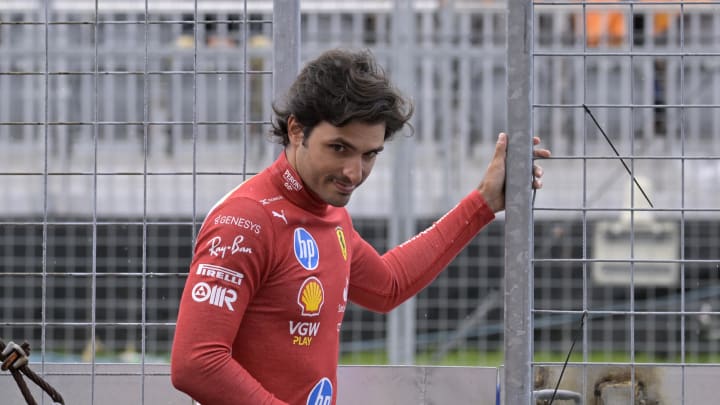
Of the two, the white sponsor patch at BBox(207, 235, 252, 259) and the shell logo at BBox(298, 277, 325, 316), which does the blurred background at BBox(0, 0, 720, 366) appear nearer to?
the shell logo at BBox(298, 277, 325, 316)

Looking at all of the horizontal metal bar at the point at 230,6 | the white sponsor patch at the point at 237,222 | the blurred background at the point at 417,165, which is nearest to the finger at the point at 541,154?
the white sponsor patch at the point at 237,222

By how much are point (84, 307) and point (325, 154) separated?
18.2 feet

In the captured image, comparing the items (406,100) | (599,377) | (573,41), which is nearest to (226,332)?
(406,100)

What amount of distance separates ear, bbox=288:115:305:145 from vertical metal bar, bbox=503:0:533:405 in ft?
1.67

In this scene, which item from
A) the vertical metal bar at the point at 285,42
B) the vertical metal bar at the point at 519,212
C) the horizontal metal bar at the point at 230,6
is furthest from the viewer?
the horizontal metal bar at the point at 230,6

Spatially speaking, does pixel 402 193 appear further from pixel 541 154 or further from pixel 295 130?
pixel 295 130

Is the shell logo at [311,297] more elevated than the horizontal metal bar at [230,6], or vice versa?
the horizontal metal bar at [230,6]

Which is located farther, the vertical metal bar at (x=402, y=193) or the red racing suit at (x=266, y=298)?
the vertical metal bar at (x=402, y=193)

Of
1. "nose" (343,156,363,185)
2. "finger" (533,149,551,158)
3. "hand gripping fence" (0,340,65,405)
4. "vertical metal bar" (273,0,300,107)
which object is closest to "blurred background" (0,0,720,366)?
"vertical metal bar" (273,0,300,107)

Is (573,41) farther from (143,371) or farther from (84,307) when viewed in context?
(143,371)

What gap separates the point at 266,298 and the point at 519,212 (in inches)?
25.2

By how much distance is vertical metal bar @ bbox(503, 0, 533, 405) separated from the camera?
2.54 m

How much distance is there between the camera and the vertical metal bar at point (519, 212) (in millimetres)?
2535

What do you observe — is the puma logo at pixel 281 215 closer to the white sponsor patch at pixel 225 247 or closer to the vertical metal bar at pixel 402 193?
the white sponsor patch at pixel 225 247
